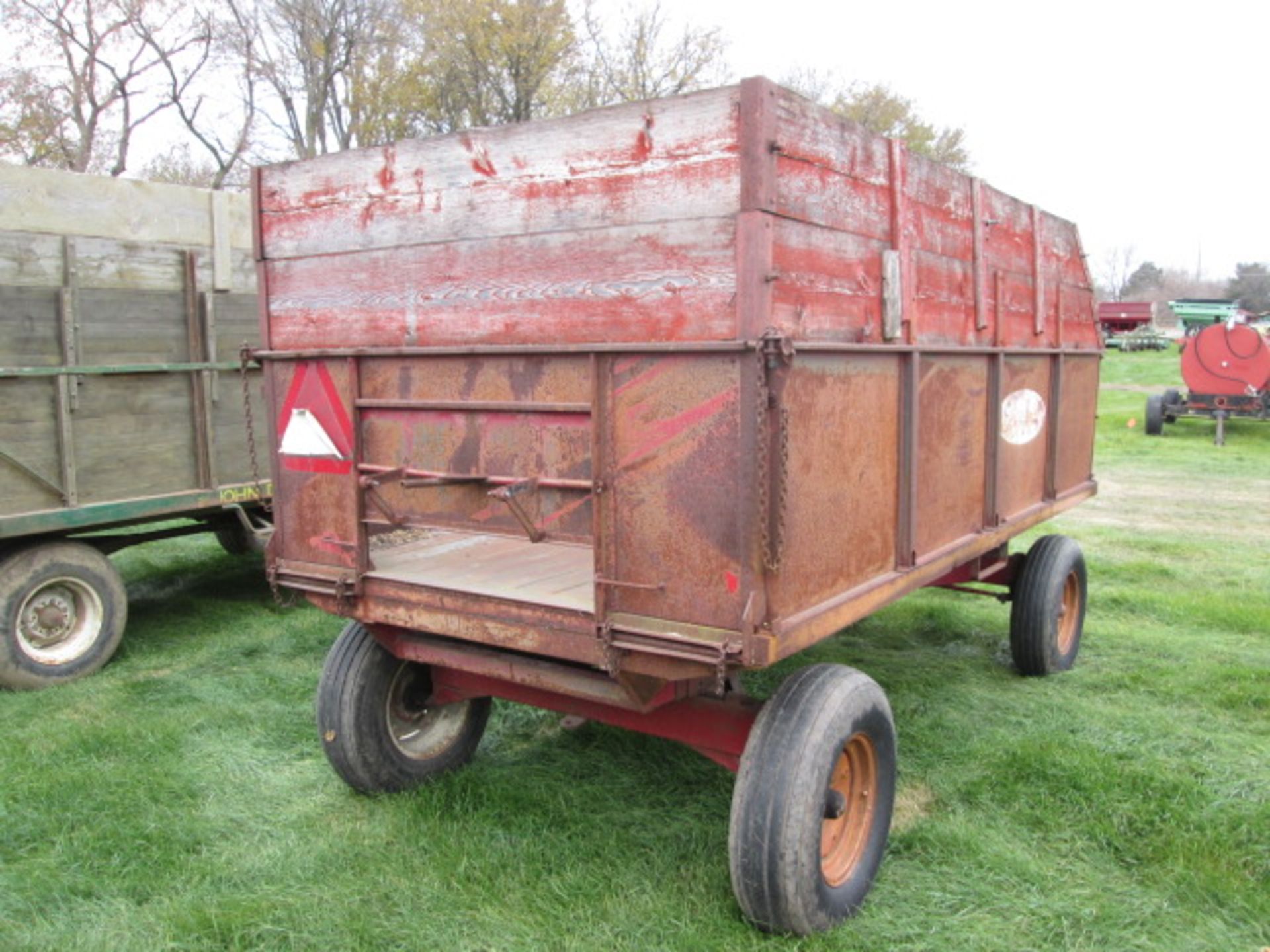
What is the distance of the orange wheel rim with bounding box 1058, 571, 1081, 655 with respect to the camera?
Result: 222 inches

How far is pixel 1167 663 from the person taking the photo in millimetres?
5445

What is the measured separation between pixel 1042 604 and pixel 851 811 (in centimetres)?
239

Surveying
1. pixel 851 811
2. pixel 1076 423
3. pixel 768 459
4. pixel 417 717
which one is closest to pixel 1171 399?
pixel 1076 423

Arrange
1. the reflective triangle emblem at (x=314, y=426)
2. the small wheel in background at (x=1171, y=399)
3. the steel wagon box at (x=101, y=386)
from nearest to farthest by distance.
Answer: the reflective triangle emblem at (x=314, y=426)
the steel wagon box at (x=101, y=386)
the small wheel in background at (x=1171, y=399)

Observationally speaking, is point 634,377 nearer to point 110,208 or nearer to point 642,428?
point 642,428

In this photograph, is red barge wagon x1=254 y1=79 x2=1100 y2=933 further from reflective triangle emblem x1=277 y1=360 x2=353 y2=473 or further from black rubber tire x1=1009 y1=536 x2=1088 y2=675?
black rubber tire x1=1009 y1=536 x2=1088 y2=675

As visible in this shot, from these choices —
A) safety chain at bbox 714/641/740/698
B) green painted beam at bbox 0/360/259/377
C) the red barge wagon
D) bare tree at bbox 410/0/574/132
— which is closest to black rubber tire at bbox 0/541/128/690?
green painted beam at bbox 0/360/259/377

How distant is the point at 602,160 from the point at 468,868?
90.8 inches

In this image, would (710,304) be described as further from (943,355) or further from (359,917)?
(359,917)

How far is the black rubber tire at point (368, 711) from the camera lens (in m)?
3.75

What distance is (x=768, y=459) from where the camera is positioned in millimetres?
2604

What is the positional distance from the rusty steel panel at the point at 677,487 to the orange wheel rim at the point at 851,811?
0.86 metres

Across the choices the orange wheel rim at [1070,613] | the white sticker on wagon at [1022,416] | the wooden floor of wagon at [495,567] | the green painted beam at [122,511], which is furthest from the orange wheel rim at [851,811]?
the green painted beam at [122,511]

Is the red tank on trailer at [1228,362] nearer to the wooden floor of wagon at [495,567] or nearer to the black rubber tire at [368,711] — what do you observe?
the wooden floor of wagon at [495,567]
